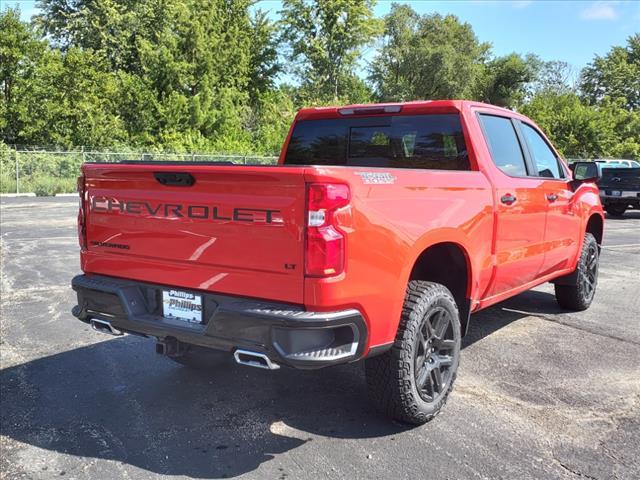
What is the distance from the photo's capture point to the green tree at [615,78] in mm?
58219

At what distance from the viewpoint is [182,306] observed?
334cm

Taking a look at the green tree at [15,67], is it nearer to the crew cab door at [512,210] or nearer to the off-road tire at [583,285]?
the off-road tire at [583,285]

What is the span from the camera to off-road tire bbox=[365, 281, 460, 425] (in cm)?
336

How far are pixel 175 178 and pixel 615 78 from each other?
65.2 meters

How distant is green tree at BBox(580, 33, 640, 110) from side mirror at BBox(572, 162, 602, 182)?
190ft

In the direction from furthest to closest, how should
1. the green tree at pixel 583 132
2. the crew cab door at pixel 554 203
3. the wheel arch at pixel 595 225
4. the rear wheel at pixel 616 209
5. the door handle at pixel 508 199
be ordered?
the green tree at pixel 583 132 → the rear wheel at pixel 616 209 → the wheel arch at pixel 595 225 → the crew cab door at pixel 554 203 → the door handle at pixel 508 199

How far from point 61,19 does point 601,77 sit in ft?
168

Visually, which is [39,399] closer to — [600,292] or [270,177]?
[270,177]

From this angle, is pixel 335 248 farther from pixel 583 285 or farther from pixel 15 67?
pixel 15 67

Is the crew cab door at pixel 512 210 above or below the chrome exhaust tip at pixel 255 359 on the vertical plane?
above

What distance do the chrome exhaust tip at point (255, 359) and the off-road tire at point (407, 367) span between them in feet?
2.29

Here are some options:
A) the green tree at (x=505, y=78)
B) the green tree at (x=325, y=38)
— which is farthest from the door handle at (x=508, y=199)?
the green tree at (x=505, y=78)

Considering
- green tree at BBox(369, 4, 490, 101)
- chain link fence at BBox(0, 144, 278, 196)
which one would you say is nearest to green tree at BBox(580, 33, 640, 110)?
green tree at BBox(369, 4, 490, 101)

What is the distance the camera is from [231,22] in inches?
1761
